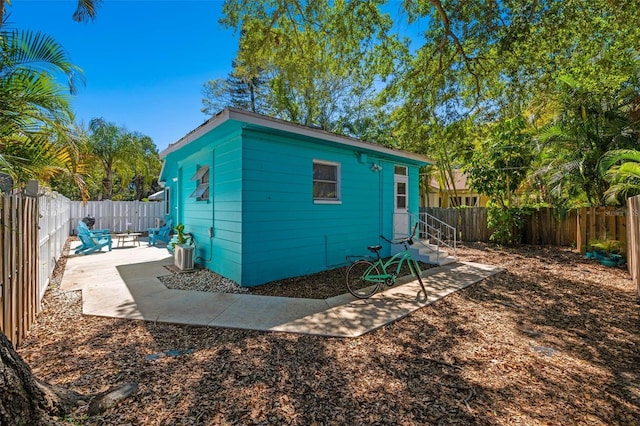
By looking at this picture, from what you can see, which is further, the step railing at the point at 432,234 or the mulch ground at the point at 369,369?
the step railing at the point at 432,234

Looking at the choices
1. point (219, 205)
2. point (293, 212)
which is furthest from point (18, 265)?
point (293, 212)

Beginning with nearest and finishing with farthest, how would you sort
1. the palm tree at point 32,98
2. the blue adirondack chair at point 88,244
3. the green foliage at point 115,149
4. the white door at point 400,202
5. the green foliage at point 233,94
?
the palm tree at point 32,98 → the white door at point 400,202 → the blue adirondack chair at point 88,244 → the green foliage at point 115,149 → the green foliage at point 233,94

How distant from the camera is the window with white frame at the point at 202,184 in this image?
7523mm

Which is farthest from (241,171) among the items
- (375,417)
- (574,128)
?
(574,128)

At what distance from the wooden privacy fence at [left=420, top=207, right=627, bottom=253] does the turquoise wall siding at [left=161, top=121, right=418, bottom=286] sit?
6936mm

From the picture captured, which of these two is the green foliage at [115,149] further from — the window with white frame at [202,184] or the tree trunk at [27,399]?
the tree trunk at [27,399]

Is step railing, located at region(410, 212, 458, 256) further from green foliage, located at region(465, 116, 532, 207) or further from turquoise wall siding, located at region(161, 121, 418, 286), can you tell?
green foliage, located at region(465, 116, 532, 207)

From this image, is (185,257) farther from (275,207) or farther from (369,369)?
(369,369)

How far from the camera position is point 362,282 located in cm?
621

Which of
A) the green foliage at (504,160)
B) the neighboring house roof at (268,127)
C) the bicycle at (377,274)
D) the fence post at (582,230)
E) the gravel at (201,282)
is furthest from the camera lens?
the green foliage at (504,160)

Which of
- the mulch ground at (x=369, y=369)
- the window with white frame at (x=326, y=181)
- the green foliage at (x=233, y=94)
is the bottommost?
the mulch ground at (x=369, y=369)

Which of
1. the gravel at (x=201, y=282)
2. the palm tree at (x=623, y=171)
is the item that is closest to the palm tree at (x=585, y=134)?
the palm tree at (x=623, y=171)

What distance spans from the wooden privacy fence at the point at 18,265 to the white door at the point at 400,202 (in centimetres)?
818

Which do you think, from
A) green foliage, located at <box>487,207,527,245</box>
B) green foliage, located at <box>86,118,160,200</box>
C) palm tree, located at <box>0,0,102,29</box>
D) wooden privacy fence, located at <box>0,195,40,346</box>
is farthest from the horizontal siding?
green foliage, located at <box>86,118,160,200</box>
